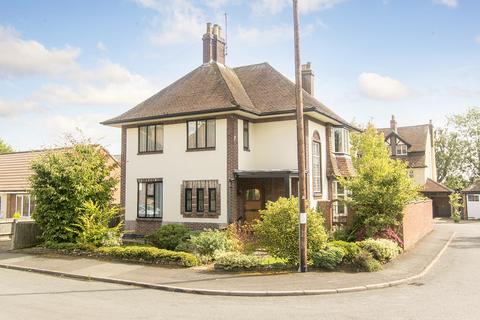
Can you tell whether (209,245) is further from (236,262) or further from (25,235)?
(25,235)

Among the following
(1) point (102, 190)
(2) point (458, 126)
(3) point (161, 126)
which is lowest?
(1) point (102, 190)

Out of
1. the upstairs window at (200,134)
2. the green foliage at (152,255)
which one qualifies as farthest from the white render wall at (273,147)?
the green foliage at (152,255)

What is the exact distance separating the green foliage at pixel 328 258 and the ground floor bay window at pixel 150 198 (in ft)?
34.6

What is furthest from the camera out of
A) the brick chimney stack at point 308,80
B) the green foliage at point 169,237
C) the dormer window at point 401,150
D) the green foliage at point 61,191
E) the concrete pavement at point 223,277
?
the dormer window at point 401,150

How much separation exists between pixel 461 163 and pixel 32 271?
64.1 metres

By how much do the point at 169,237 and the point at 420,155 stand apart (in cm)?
4024

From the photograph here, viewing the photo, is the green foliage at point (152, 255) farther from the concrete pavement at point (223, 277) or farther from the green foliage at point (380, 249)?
the green foliage at point (380, 249)

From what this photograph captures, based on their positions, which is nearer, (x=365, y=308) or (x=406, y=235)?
(x=365, y=308)

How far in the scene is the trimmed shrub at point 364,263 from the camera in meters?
13.5

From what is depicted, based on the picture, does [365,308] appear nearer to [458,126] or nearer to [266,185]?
[266,185]

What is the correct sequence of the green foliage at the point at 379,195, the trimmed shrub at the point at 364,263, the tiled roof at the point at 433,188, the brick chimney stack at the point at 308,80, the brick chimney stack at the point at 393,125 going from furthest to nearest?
the brick chimney stack at the point at 393,125 → the tiled roof at the point at 433,188 → the brick chimney stack at the point at 308,80 → the green foliage at the point at 379,195 → the trimmed shrub at the point at 364,263

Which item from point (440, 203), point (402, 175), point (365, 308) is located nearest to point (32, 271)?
point (365, 308)

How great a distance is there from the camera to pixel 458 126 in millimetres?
63438

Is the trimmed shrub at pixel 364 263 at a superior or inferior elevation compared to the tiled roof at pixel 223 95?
inferior
